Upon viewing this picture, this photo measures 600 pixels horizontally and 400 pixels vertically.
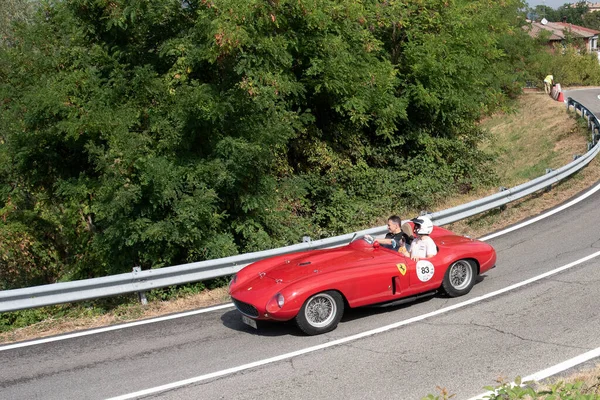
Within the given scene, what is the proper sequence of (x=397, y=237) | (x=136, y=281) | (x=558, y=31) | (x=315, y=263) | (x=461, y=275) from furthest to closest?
1. (x=558, y=31)
2. (x=136, y=281)
3. (x=397, y=237)
4. (x=461, y=275)
5. (x=315, y=263)

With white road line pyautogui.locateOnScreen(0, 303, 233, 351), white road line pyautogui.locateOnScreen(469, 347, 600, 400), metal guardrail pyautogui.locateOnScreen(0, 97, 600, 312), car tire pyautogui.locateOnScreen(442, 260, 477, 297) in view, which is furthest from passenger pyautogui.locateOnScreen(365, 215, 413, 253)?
white road line pyautogui.locateOnScreen(469, 347, 600, 400)

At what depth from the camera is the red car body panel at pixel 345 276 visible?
8.09 metres

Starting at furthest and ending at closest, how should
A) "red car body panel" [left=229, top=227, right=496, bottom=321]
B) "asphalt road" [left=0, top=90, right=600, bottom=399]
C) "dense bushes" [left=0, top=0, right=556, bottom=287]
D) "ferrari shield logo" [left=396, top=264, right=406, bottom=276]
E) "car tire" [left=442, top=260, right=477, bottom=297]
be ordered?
"dense bushes" [left=0, top=0, right=556, bottom=287] < "car tire" [left=442, top=260, right=477, bottom=297] < "ferrari shield logo" [left=396, top=264, right=406, bottom=276] < "red car body panel" [left=229, top=227, right=496, bottom=321] < "asphalt road" [left=0, top=90, right=600, bottom=399]

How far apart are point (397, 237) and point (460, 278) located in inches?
42.7

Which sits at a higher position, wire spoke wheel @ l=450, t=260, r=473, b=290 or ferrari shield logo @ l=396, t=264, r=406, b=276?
→ ferrari shield logo @ l=396, t=264, r=406, b=276

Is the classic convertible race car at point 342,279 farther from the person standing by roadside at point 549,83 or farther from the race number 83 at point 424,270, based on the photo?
the person standing by roadside at point 549,83

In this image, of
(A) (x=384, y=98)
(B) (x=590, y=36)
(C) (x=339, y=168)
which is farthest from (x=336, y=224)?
(B) (x=590, y=36)

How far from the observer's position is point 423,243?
923 centimetres

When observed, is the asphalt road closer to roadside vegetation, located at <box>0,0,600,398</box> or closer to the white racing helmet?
the white racing helmet

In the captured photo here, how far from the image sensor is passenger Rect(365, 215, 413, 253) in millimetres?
9445

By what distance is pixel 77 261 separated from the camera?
15.9m

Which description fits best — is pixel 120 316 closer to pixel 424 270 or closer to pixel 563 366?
pixel 424 270

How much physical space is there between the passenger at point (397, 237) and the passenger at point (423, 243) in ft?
0.54

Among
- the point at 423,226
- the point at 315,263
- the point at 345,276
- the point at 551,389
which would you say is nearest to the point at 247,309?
the point at 315,263
